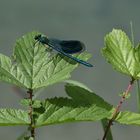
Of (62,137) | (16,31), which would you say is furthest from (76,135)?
(16,31)

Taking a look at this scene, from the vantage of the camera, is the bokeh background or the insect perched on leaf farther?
the bokeh background

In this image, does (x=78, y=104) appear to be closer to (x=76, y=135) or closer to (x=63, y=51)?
(x=63, y=51)

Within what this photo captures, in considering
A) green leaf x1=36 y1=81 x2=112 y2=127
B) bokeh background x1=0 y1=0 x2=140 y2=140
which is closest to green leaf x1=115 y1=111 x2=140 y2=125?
green leaf x1=36 y1=81 x2=112 y2=127

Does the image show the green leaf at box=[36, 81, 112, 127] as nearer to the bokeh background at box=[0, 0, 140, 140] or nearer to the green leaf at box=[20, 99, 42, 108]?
the green leaf at box=[20, 99, 42, 108]

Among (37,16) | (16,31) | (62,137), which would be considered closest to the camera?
(62,137)

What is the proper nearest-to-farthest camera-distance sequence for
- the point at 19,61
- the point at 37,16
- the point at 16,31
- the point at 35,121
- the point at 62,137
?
the point at 35,121, the point at 19,61, the point at 62,137, the point at 16,31, the point at 37,16

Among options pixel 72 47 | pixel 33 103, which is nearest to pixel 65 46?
pixel 72 47
